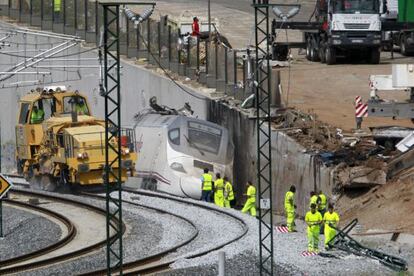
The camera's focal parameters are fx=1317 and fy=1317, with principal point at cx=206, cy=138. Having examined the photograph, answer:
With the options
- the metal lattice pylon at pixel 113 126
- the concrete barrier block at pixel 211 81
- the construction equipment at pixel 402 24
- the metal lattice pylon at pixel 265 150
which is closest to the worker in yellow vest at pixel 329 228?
the metal lattice pylon at pixel 265 150

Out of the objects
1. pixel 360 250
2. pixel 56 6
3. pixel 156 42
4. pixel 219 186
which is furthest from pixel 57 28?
pixel 360 250

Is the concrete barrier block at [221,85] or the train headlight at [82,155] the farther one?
the concrete barrier block at [221,85]

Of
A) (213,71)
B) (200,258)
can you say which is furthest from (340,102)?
(200,258)

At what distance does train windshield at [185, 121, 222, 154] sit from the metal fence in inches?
171

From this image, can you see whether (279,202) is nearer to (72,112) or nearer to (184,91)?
(72,112)

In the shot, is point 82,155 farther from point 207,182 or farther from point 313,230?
point 313,230

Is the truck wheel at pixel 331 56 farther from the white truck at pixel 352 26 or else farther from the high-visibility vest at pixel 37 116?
the high-visibility vest at pixel 37 116

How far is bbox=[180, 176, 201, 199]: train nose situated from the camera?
40.3m

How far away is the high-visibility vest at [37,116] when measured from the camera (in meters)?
40.6

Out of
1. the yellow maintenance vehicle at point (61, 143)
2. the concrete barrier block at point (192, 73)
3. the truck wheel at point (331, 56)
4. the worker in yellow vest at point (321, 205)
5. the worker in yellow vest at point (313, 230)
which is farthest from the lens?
the truck wheel at point (331, 56)

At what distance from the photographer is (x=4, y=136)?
187ft

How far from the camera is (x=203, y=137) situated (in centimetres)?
4175

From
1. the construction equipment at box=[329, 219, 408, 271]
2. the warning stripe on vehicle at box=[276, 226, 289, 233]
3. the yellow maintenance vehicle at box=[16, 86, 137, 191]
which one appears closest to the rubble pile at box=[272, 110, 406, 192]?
the warning stripe on vehicle at box=[276, 226, 289, 233]

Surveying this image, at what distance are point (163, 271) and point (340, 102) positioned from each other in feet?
80.3
